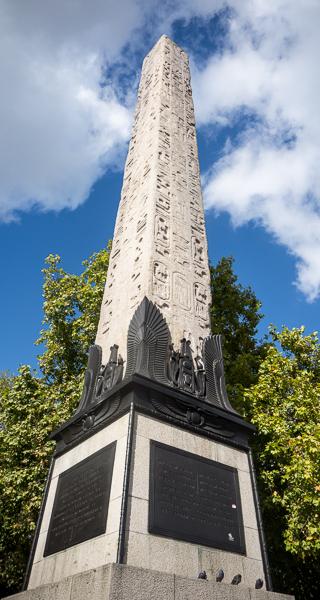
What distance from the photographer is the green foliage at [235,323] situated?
13500mm

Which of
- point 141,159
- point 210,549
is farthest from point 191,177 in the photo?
point 210,549

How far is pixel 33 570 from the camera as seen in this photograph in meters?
4.88

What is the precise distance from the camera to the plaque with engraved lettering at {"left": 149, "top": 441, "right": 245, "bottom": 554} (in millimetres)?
4312

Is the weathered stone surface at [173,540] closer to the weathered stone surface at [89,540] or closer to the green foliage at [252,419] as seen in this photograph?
the weathered stone surface at [89,540]

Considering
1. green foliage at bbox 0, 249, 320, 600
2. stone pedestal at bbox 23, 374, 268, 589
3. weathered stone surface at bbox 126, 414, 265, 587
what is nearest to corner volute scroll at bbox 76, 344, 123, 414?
stone pedestal at bbox 23, 374, 268, 589

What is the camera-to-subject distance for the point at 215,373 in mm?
6168

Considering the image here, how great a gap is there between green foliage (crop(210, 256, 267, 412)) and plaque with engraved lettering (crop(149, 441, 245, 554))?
8473 mm

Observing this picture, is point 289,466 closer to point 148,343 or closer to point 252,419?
point 252,419

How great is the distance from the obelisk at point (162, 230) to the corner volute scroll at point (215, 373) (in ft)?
0.57

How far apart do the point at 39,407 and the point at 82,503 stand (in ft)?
25.1

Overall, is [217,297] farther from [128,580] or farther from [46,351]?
[128,580]

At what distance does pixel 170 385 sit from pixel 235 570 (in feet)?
6.38

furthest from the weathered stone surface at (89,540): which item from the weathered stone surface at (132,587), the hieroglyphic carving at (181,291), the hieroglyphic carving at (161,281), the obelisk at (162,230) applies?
the hieroglyphic carving at (181,291)

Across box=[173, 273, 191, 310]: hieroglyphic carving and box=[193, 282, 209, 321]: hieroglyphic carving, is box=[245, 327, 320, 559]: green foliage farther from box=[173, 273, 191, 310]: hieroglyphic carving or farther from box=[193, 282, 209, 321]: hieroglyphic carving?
box=[173, 273, 191, 310]: hieroglyphic carving
